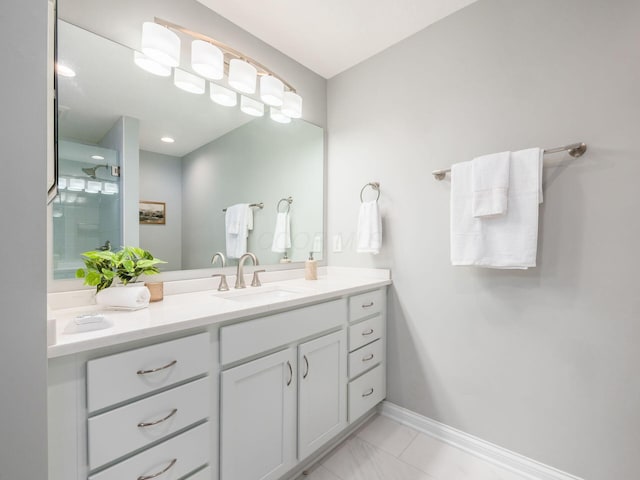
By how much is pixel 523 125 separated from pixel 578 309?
2.97 ft

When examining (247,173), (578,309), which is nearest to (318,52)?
(247,173)

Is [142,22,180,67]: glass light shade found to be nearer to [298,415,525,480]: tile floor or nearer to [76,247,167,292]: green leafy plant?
[76,247,167,292]: green leafy plant

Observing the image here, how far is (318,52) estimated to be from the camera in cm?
200

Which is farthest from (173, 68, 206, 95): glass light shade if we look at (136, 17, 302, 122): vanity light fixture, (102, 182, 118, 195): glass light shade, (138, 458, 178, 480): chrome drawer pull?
(138, 458, 178, 480): chrome drawer pull

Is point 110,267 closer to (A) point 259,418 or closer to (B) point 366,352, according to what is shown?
(A) point 259,418

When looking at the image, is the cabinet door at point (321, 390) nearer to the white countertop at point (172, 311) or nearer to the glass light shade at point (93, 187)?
the white countertop at point (172, 311)

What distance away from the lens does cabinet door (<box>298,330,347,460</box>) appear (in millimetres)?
1355

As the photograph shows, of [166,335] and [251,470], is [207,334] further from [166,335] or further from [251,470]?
[251,470]

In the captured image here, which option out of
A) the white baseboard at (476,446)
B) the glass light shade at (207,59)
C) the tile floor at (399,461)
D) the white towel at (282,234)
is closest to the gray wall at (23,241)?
the glass light shade at (207,59)

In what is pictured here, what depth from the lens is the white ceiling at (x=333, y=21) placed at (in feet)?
5.24

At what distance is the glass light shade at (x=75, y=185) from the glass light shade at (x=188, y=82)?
0.69 meters

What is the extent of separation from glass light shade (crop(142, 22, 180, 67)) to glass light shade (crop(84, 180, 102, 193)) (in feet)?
2.13

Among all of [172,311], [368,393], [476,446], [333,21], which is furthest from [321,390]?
[333,21]

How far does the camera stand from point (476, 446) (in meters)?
1.57
